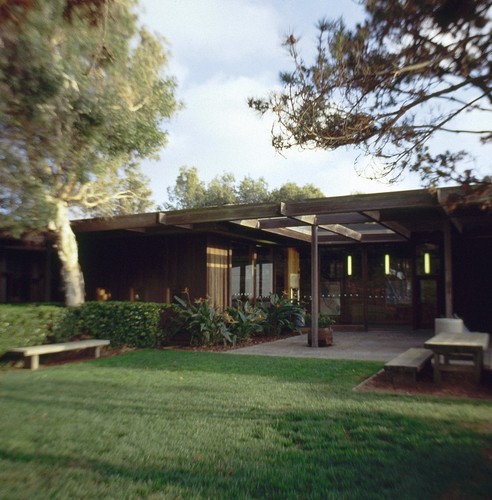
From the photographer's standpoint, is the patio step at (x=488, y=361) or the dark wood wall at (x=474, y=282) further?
the dark wood wall at (x=474, y=282)

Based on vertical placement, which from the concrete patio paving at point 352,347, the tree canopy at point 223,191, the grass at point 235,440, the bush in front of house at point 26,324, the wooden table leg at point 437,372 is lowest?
the concrete patio paving at point 352,347

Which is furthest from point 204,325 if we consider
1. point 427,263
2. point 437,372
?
point 427,263

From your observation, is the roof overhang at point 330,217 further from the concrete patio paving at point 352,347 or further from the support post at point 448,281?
the concrete patio paving at point 352,347

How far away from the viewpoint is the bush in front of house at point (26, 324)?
867cm

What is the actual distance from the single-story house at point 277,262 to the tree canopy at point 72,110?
5.06 feet

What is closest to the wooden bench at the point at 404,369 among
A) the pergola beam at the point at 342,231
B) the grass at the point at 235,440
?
the grass at the point at 235,440

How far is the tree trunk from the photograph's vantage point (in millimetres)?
11328

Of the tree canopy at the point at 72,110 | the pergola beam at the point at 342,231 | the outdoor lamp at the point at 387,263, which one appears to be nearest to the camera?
the tree canopy at the point at 72,110

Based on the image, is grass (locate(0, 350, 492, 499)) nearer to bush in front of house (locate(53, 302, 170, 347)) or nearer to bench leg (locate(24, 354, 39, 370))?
bench leg (locate(24, 354, 39, 370))

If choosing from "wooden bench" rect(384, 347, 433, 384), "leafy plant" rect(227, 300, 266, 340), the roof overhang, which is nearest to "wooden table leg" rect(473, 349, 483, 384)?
"wooden bench" rect(384, 347, 433, 384)

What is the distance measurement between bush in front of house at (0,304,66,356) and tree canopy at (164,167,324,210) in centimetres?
2859

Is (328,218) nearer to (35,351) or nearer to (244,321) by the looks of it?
(244,321)

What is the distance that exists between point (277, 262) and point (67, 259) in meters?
7.37

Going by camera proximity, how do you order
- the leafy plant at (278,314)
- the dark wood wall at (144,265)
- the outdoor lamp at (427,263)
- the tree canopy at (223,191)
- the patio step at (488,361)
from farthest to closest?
the tree canopy at (223,191)
the outdoor lamp at (427,263)
the dark wood wall at (144,265)
the leafy plant at (278,314)
the patio step at (488,361)
